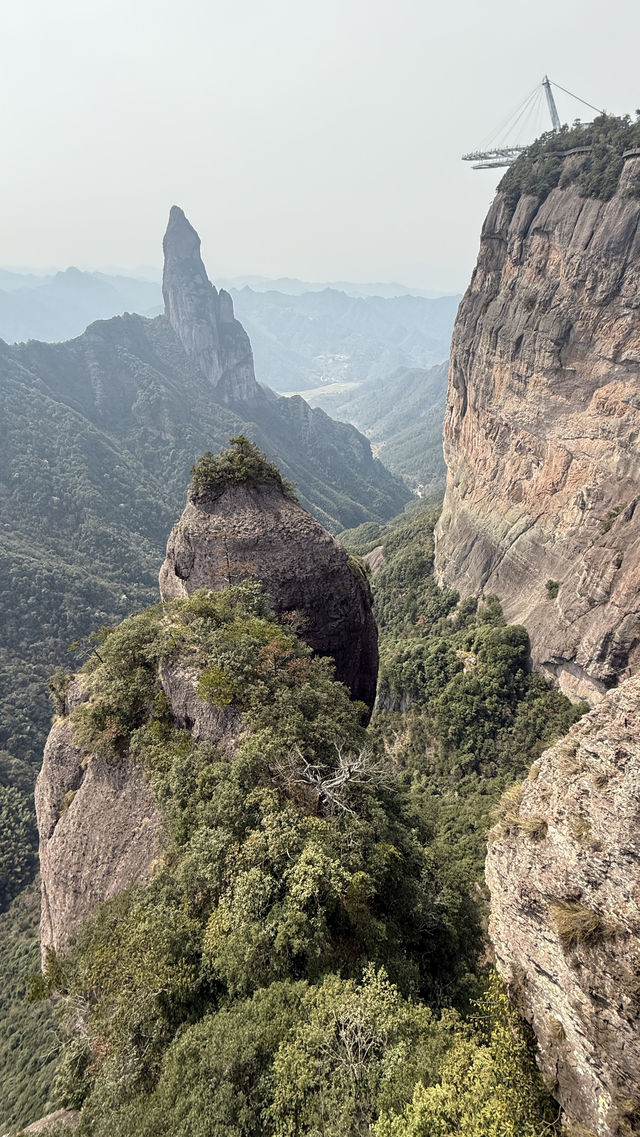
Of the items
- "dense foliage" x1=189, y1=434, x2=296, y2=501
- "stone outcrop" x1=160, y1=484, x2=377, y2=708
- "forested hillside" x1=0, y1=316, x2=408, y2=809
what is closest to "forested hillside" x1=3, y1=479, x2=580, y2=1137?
"stone outcrop" x1=160, y1=484, x2=377, y2=708

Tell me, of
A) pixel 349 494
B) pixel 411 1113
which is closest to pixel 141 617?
pixel 411 1113

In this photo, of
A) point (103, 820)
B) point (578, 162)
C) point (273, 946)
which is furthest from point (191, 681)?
point (578, 162)

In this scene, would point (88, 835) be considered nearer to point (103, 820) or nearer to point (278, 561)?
point (103, 820)

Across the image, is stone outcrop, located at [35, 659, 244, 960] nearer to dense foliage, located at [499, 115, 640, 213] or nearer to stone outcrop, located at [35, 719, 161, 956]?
stone outcrop, located at [35, 719, 161, 956]

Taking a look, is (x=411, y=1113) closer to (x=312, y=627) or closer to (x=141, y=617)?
(x=141, y=617)

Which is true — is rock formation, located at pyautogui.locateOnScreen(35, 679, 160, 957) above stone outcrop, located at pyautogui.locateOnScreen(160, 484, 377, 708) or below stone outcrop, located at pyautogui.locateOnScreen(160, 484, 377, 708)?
below

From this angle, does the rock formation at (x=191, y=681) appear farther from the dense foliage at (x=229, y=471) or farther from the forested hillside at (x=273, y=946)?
the forested hillside at (x=273, y=946)

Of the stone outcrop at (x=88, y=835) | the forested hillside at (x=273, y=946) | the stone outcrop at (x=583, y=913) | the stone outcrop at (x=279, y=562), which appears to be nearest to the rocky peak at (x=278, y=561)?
the stone outcrop at (x=279, y=562)
